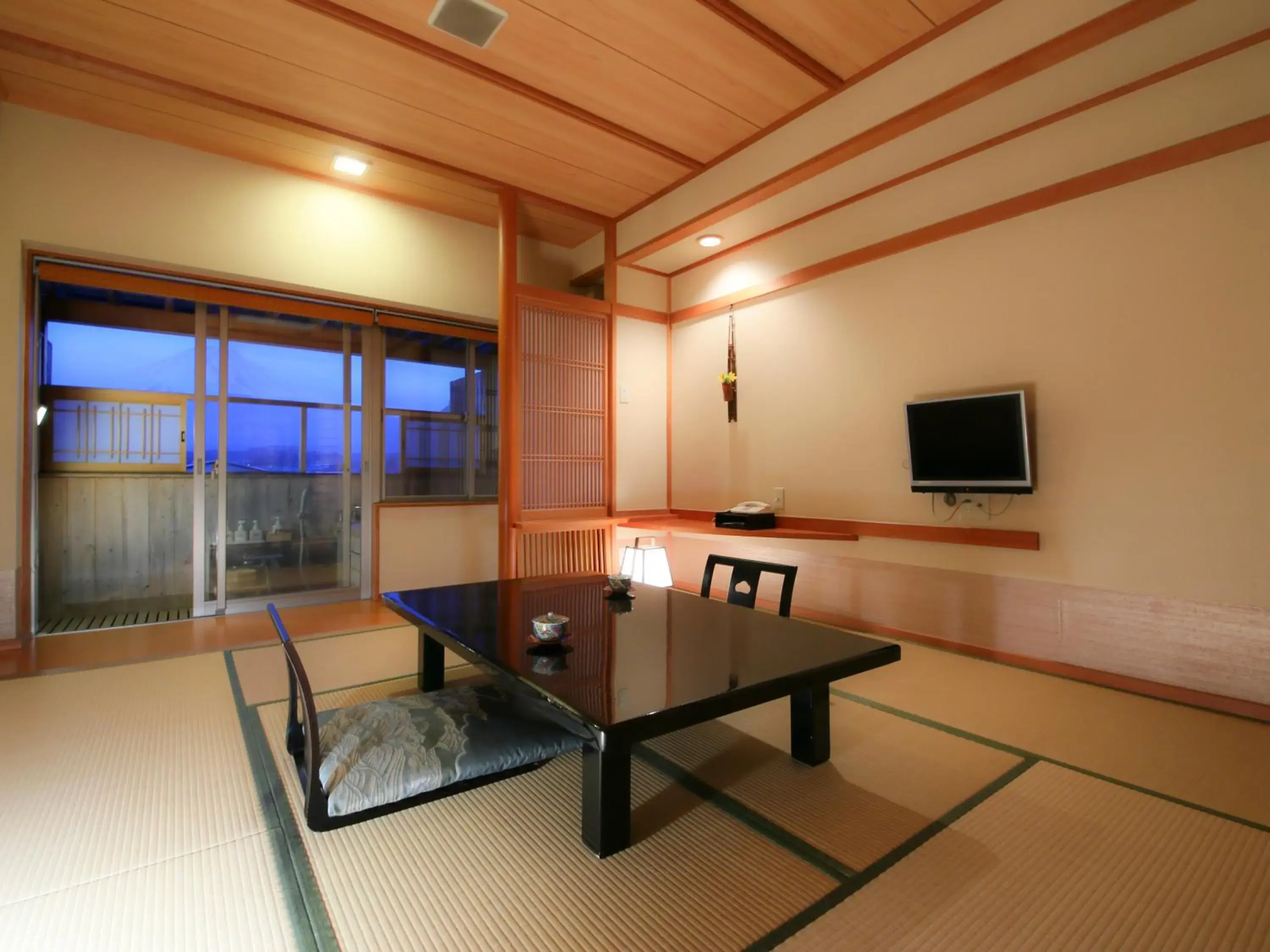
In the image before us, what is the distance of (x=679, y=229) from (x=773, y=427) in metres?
1.58

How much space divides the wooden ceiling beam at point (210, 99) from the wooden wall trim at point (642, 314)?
3.68ft

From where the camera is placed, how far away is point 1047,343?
10.4 feet

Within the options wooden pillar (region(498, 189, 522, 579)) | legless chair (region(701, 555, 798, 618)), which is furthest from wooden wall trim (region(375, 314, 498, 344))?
legless chair (region(701, 555, 798, 618))

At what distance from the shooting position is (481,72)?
3.13m

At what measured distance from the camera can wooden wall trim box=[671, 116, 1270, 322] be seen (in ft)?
8.50

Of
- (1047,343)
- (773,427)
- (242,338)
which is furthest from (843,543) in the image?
(242,338)

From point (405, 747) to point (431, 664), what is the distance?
1.10 metres

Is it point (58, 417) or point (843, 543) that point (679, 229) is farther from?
point (58, 417)

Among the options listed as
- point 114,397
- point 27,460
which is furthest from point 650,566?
point 114,397

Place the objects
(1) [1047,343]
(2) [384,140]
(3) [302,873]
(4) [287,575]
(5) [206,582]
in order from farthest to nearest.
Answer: (4) [287,575]
(5) [206,582]
(2) [384,140]
(1) [1047,343]
(3) [302,873]

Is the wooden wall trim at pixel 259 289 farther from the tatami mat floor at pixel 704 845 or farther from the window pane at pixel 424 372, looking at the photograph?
the tatami mat floor at pixel 704 845

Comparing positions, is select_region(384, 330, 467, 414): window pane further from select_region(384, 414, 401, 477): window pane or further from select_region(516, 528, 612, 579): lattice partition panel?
select_region(516, 528, 612, 579): lattice partition panel

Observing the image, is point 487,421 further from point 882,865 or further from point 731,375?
point 882,865

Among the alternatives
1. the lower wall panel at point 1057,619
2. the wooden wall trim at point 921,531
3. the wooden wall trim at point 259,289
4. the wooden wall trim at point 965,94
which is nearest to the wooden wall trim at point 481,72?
the wooden wall trim at point 965,94
